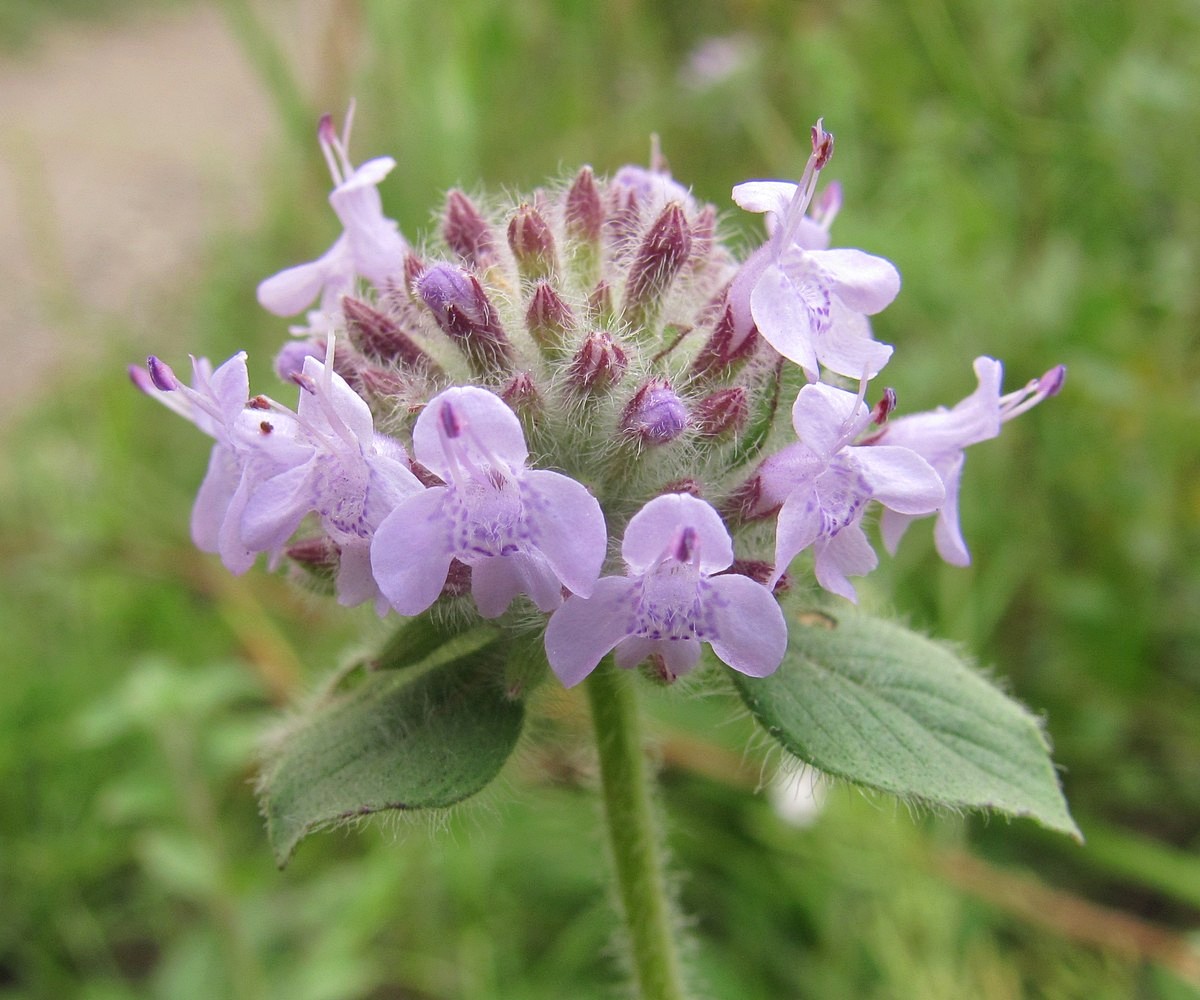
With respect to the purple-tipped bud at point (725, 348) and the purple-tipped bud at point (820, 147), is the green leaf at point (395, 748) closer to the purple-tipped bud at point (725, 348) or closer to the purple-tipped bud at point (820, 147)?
the purple-tipped bud at point (725, 348)

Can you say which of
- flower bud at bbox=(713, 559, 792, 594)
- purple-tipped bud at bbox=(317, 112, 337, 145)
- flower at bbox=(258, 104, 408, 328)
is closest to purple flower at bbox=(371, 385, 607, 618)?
flower bud at bbox=(713, 559, 792, 594)

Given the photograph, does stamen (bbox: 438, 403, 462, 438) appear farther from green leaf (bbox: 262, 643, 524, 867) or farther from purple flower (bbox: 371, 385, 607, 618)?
green leaf (bbox: 262, 643, 524, 867)

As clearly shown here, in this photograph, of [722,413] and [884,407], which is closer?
[884,407]

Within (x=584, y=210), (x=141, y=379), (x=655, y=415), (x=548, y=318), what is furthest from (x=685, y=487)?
(x=141, y=379)

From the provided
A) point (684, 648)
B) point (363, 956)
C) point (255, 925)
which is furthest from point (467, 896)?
point (684, 648)

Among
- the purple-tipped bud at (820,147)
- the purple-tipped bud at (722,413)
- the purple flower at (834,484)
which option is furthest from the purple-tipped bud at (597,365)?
the purple-tipped bud at (820,147)

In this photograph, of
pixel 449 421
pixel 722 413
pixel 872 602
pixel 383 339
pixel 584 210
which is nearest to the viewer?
pixel 449 421

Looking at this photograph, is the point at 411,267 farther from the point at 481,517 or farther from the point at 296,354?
the point at 481,517
